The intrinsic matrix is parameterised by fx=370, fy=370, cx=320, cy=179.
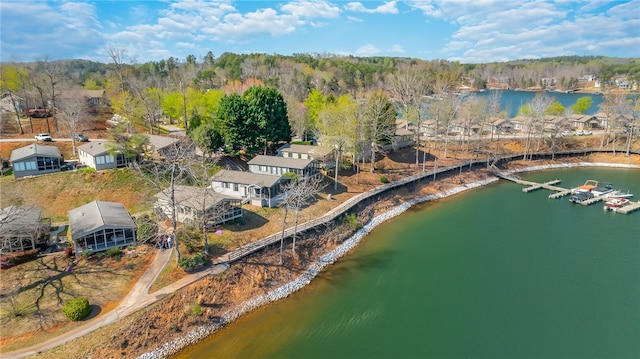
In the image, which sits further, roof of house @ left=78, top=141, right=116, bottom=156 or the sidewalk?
roof of house @ left=78, top=141, right=116, bottom=156

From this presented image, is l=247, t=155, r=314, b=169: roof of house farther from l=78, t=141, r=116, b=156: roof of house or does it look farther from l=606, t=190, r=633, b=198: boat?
l=606, t=190, r=633, b=198: boat

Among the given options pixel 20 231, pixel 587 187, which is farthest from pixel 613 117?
pixel 20 231

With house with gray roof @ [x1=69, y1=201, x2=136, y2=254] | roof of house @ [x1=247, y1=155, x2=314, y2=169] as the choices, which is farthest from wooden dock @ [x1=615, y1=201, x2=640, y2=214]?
house with gray roof @ [x1=69, y1=201, x2=136, y2=254]

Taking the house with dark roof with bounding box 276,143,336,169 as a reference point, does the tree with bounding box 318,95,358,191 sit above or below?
above

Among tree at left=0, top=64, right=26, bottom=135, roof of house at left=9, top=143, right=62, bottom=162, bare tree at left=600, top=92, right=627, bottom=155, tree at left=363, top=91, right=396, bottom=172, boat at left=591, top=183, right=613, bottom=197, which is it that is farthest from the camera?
bare tree at left=600, top=92, right=627, bottom=155

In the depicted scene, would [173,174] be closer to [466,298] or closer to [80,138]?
[466,298]

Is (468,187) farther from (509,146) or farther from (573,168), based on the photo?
(573,168)
